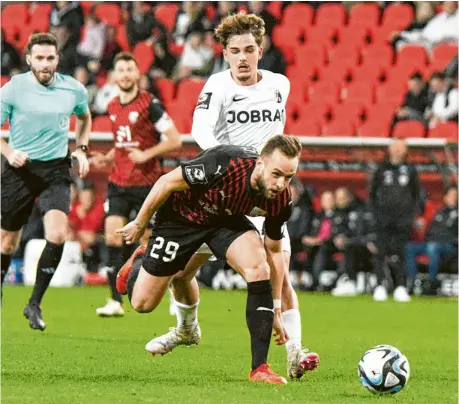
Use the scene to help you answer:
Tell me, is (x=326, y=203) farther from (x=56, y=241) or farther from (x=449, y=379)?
(x=449, y=379)

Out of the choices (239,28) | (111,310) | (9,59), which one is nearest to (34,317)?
(111,310)

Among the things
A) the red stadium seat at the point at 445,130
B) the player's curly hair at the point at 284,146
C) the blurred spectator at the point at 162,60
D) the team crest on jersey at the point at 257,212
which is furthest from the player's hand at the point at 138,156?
the blurred spectator at the point at 162,60

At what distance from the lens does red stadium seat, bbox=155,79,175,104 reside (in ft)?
67.2

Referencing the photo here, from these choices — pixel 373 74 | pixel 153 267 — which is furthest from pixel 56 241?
pixel 373 74

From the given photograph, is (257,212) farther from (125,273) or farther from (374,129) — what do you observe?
(374,129)

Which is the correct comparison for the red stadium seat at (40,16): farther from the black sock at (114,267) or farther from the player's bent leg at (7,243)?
the player's bent leg at (7,243)

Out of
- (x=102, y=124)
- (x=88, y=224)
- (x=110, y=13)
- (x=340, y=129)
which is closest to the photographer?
(x=340, y=129)

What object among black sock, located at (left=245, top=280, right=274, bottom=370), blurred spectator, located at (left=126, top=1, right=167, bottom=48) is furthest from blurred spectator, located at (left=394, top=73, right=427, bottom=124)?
black sock, located at (left=245, top=280, right=274, bottom=370)

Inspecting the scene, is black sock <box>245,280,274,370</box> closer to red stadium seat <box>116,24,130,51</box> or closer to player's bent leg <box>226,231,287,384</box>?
player's bent leg <box>226,231,287,384</box>

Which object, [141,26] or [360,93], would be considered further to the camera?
[141,26]

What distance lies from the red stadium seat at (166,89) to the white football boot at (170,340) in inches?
470

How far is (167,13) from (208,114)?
15.0m

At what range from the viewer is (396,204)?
16344mm

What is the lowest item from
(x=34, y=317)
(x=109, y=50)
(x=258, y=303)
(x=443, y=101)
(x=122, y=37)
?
(x=34, y=317)
